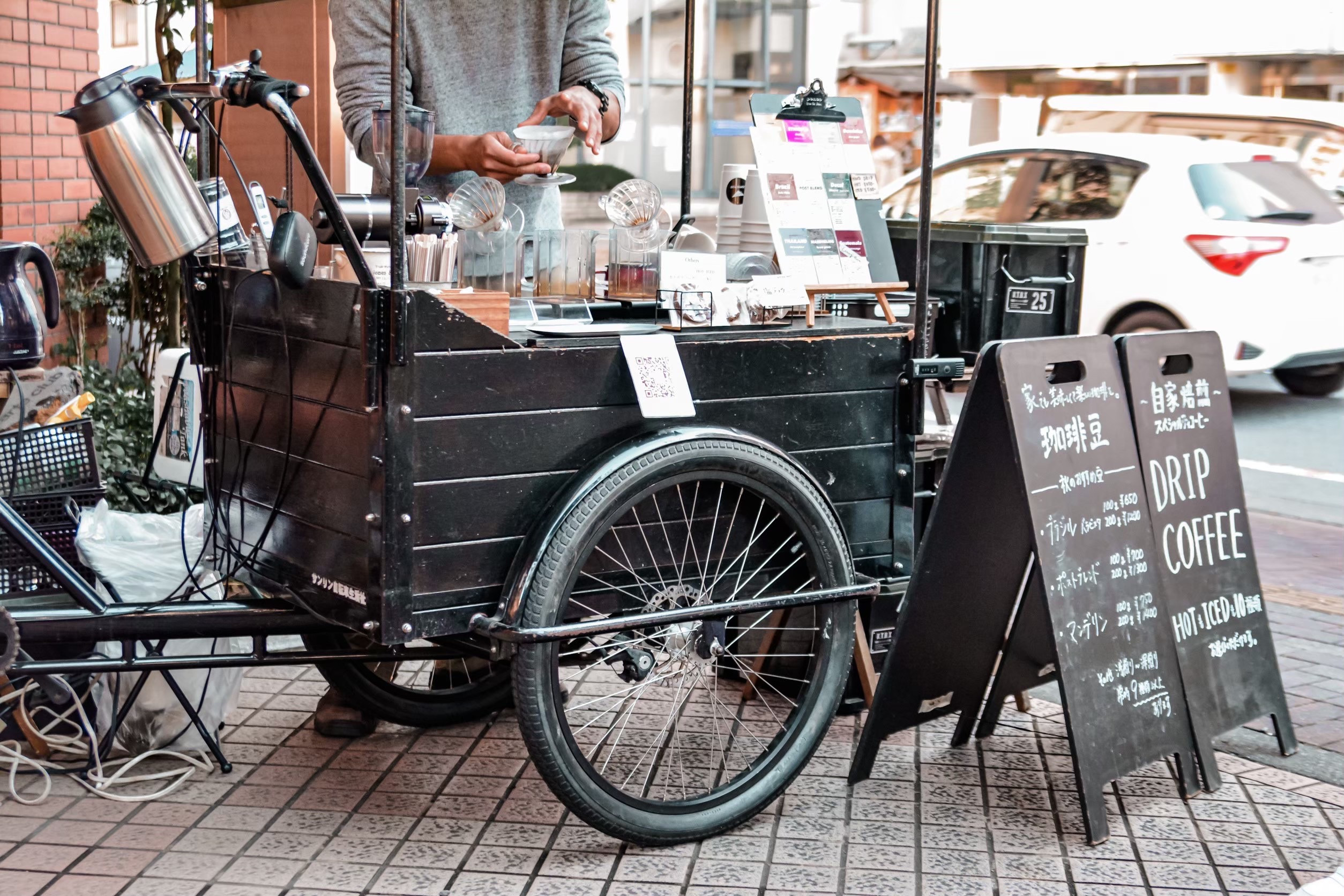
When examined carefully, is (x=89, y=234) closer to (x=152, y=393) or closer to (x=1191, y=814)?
(x=152, y=393)

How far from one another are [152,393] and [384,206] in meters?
2.70

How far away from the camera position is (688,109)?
13.3 ft

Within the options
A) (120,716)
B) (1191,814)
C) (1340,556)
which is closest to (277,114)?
(120,716)

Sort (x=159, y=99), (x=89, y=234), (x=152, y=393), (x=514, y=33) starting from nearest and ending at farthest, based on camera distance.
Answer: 1. (x=159, y=99)
2. (x=514, y=33)
3. (x=152, y=393)
4. (x=89, y=234)

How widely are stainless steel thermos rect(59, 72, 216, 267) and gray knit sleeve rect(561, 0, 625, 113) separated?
1.38 meters

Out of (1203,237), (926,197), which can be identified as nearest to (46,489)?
(926,197)

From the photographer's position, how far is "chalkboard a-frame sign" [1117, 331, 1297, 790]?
3432 mm

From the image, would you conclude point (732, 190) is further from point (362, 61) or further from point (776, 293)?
point (362, 61)

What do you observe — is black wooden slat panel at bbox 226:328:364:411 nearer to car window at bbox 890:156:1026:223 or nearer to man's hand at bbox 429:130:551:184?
man's hand at bbox 429:130:551:184

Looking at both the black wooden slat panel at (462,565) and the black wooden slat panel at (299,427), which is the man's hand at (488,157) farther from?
the black wooden slat panel at (462,565)

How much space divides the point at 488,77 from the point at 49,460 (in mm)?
1514

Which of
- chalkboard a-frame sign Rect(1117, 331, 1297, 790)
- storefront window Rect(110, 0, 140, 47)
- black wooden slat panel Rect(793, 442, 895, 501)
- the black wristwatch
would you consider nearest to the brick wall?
storefront window Rect(110, 0, 140, 47)

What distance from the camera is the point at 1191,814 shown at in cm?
328

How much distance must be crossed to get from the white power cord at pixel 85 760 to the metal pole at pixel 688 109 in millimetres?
1922
